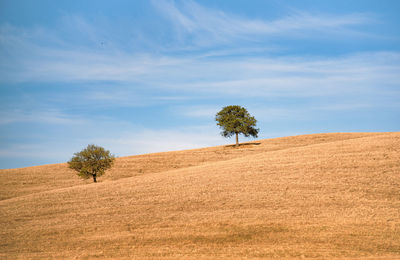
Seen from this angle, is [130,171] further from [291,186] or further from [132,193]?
[291,186]

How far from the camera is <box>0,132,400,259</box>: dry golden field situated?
632 inches

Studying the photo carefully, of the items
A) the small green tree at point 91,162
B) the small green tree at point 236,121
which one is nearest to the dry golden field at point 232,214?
the small green tree at point 91,162

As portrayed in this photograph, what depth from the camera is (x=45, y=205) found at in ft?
81.6

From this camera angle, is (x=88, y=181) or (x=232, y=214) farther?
(x=88, y=181)

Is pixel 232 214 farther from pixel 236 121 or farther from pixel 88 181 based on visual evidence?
pixel 236 121

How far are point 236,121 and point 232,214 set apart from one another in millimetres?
42237

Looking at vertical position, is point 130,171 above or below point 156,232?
above

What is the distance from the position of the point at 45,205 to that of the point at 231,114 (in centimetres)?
4218

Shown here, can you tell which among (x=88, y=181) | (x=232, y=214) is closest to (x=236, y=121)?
(x=88, y=181)

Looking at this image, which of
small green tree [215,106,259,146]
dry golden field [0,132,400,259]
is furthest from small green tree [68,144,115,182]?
small green tree [215,106,259,146]

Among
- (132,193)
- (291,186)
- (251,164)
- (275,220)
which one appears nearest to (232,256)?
(275,220)

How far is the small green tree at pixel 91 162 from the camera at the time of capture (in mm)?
38656

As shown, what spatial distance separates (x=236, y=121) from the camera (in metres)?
61.4

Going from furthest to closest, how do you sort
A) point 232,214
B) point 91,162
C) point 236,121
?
point 236,121, point 91,162, point 232,214
